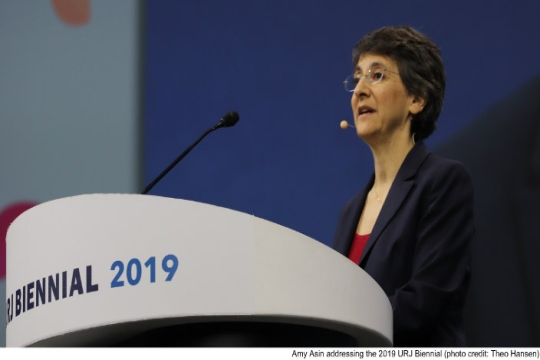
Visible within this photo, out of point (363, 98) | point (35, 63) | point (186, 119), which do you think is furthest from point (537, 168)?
point (35, 63)

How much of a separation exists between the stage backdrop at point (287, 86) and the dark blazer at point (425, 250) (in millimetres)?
904

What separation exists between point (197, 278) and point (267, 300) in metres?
0.09

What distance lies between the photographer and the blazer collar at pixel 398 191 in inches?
74.7

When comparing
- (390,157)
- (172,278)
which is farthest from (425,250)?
(172,278)

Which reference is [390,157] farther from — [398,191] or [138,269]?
[138,269]

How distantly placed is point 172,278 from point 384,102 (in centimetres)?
113

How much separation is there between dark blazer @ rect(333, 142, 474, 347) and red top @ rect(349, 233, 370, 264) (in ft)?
0.38

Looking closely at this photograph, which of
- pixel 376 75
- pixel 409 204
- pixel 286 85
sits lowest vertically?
pixel 409 204

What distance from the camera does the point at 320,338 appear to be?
125 centimetres

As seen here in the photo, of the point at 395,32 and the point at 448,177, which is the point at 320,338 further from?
the point at 395,32

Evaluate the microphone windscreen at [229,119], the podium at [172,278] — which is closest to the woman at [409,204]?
the microphone windscreen at [229,119]

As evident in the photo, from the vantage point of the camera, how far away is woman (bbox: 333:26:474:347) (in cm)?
170

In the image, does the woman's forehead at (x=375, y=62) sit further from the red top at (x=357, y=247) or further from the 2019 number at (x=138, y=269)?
the 2019 number at (x=138, y=269)

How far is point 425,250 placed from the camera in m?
1.78
